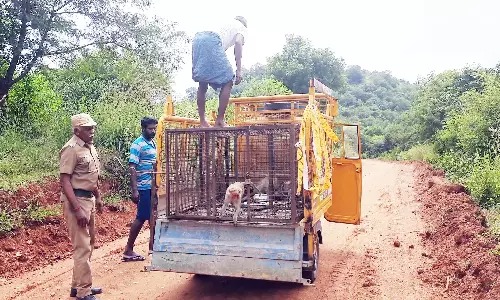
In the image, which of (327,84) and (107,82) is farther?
(327,84)

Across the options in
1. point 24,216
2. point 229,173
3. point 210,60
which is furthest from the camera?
point 24,216

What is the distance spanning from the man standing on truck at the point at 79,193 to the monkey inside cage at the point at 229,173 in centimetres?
81

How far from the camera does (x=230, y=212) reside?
16.9 feet

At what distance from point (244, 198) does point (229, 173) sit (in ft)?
1.57

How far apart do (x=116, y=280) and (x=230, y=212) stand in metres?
1.75

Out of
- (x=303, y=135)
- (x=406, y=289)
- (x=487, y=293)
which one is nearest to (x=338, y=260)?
(x=406, y=289)

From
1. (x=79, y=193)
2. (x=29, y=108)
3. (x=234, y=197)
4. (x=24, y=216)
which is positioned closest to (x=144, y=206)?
(x=79, y=193)

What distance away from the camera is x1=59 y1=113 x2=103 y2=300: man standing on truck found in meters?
4.73

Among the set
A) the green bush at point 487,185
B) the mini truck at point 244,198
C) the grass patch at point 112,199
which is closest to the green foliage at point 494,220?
the green bush at point 487,185

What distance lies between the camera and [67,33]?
1094 cm

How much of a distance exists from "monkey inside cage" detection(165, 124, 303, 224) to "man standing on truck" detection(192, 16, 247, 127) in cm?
58

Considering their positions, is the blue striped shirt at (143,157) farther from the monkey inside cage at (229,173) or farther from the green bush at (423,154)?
the green bush at (423,154)

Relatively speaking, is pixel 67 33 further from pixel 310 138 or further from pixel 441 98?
pixel 441 98

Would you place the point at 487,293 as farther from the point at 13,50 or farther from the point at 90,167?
the point at 13,50
